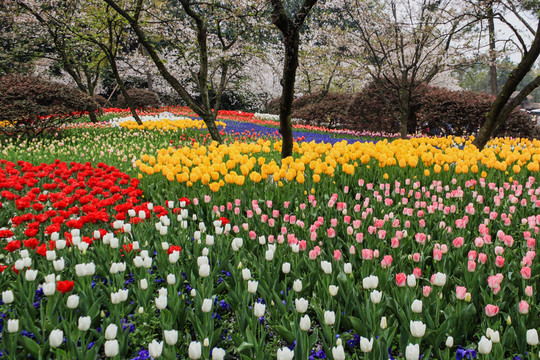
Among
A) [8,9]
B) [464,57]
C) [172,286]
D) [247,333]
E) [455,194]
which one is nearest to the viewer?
[247,333]

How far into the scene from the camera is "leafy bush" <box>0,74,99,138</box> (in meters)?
9.93

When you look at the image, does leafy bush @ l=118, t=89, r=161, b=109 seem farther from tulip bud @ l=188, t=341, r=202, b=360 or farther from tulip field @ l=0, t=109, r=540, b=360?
tulip bud @ l=188, t=341, r=202, b=360

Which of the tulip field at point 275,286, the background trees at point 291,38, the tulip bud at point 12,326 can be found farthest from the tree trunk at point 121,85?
the tulip bud at point 12,326

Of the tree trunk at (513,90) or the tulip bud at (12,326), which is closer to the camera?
the tulip bud at (12,326)

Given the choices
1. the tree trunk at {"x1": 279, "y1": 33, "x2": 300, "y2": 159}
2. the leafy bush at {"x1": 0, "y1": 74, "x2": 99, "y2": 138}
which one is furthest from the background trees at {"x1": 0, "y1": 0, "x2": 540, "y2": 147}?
the leafy bush at {"x1": 0, "y1": 74, "x2": 99, "y2": 138}

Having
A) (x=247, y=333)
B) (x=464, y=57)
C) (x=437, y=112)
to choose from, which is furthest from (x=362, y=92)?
(x=247, y=333)

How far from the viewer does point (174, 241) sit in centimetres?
303

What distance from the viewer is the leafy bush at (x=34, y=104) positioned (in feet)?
32.6

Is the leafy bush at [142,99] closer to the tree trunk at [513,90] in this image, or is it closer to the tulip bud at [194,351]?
the tree trunk at [513,90]

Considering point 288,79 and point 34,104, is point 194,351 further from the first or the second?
point 34,104

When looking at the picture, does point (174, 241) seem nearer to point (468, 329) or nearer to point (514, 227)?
point (468, 329)

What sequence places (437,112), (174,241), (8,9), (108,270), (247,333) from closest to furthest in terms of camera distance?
(247,333), (108,270), (174,241), (437,112), (8,9)

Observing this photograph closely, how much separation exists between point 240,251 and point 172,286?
588 mm

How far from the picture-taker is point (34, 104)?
10.1 metres
